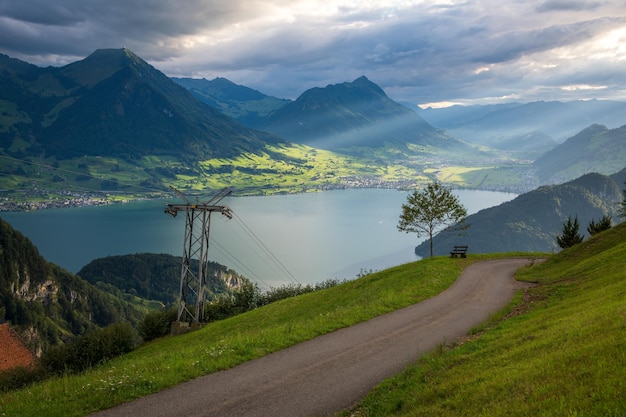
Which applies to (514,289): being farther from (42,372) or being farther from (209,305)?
(209,305)

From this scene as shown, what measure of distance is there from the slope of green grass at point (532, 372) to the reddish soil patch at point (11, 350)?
66.8m

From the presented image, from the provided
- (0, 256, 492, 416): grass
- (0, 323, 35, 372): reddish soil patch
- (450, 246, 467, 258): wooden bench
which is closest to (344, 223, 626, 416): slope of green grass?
(0, 256, 492, 416): grass

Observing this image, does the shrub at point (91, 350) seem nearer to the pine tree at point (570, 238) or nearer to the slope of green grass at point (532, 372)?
the slope of green grass at point (532, 372)

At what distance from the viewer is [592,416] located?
8711 mm

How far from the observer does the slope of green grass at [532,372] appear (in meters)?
9.79

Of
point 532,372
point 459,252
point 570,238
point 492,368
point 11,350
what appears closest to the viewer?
point 532,372

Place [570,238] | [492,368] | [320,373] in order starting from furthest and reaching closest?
[570,238], [320,373], [492,368]

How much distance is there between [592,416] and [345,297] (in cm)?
2992

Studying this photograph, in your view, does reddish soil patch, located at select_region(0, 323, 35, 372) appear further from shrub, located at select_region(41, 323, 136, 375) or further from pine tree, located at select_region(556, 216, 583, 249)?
pine tree, located at select_region(556, 216, 583, 249)

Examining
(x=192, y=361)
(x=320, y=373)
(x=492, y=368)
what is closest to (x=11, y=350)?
(x=192, y=361)

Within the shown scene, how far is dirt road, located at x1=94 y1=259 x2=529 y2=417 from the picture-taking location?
14594mm

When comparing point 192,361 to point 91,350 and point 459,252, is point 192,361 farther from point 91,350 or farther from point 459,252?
point 459,252

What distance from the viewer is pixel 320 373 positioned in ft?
56.9

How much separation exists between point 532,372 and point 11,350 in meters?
77.2
